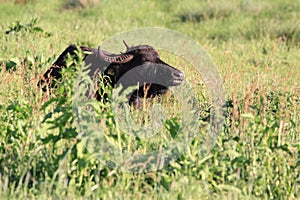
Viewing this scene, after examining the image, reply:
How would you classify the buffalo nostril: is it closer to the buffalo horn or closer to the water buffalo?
the water buffalo

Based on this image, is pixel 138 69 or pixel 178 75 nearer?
pixel 178 75

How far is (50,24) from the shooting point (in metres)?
12.2

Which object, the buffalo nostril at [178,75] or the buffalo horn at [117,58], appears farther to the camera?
the buffalo horn at [117,58]

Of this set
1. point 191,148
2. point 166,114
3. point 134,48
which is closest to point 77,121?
point 191,148

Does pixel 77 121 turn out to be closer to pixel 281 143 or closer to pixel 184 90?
pixel 281 143

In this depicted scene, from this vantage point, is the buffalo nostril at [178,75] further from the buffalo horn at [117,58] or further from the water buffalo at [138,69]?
the buffalo horn at [117,58]

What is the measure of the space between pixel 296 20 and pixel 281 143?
873 centimetres

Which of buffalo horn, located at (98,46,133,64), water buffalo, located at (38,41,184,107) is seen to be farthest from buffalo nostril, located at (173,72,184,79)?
buffalo horn, located at (98,46,133,64)

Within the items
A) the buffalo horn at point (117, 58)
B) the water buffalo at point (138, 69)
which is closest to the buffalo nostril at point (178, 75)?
the water buffalo at point (138, 69)

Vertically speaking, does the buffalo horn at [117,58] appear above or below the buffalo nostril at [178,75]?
above

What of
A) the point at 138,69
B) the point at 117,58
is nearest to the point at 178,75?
the point at 138,69

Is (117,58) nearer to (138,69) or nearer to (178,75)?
(138,69)

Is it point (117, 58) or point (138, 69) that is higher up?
point (117, 58)

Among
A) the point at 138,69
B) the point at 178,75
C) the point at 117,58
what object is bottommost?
the point at 178,75
